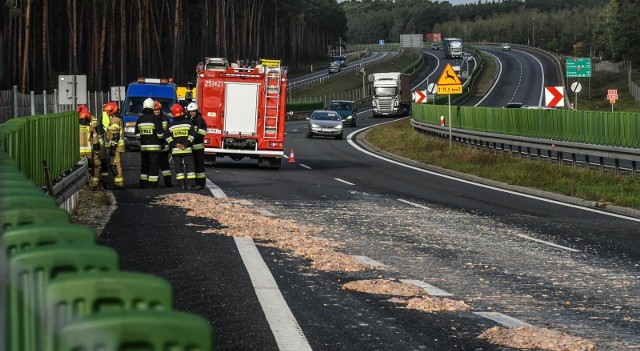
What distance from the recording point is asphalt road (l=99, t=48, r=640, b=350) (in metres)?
8.80

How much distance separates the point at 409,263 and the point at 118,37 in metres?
111

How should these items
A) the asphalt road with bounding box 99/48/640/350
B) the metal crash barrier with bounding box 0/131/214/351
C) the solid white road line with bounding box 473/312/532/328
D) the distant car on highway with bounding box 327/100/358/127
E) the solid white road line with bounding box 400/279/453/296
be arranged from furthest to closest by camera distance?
the distant car on highway with bounding box 327/100/358/127 < the solid white road line with bounding box 400/279/453/296 < the solid white road line with bounding box 473/312/532/328 < the asphalt road with bounding box 99/48/640/350 < the metal crash barrier with bounding box 0/131/214/351

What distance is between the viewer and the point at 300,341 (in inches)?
320

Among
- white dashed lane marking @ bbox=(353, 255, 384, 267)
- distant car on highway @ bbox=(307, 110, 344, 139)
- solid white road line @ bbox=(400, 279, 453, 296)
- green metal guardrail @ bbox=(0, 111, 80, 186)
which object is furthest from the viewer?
distant car on highway @ bbox=(307, 110, 344, 139)

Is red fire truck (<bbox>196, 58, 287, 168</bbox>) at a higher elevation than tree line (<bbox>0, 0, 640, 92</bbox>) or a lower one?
lower

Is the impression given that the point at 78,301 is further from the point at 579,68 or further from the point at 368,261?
the point at 579,68

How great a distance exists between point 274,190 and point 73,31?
6122 centimetres

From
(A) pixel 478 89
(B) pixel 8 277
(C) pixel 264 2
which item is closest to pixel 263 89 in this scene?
(B) pixel 8 277

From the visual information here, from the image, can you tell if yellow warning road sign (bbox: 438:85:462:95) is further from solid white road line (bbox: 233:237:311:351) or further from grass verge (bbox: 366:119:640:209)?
solid white road line (bbox: 233:237:311:351)

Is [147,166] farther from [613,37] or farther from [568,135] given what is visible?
[613,37]

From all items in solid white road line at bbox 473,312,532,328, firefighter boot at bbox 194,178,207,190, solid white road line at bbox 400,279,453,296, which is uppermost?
solid white road line at bbox 473,312,532,328

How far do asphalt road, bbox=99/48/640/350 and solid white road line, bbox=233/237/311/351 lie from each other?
0.20ft

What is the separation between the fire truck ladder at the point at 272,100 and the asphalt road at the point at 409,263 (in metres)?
6.79

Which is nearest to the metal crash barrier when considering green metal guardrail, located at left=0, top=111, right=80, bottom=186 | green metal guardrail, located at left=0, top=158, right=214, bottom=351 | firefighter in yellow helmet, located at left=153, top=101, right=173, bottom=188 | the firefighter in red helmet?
green metal guardrail, located at left=0, top=158, right=214, bottom=351
